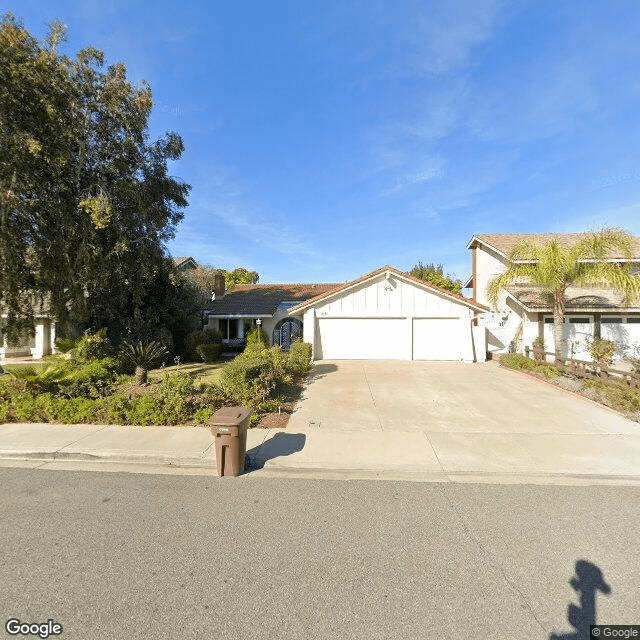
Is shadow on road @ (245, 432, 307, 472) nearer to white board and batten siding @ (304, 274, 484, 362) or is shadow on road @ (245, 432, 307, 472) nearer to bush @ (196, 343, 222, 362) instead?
white board and batten siding @ (304, 274, 484, 362)

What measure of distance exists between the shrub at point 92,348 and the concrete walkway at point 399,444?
5151mm

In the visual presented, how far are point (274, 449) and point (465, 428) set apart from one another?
389 centimetres

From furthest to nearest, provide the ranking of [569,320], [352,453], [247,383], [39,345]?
[39,345] → [569,320] → [247,383] → [352,453]

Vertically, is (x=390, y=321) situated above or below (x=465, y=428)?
above

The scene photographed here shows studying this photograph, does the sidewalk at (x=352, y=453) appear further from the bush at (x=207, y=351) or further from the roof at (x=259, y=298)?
the roof at (x=259, y=298)

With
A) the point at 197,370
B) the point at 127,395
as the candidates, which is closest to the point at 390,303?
the point at 197,370

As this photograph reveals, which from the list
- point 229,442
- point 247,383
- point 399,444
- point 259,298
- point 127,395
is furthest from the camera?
point 259,298

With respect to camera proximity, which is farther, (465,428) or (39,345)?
(39,345)

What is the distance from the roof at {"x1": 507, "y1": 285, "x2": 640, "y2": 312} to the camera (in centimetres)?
1427

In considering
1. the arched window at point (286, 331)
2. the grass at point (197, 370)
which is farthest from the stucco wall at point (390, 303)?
the grass at point (197, 370)

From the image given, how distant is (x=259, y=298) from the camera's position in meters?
21.7

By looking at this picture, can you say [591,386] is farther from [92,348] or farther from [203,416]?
[92,348]

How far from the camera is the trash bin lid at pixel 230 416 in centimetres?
455

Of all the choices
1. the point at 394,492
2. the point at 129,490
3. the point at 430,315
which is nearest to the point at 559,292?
the point at 430,315
